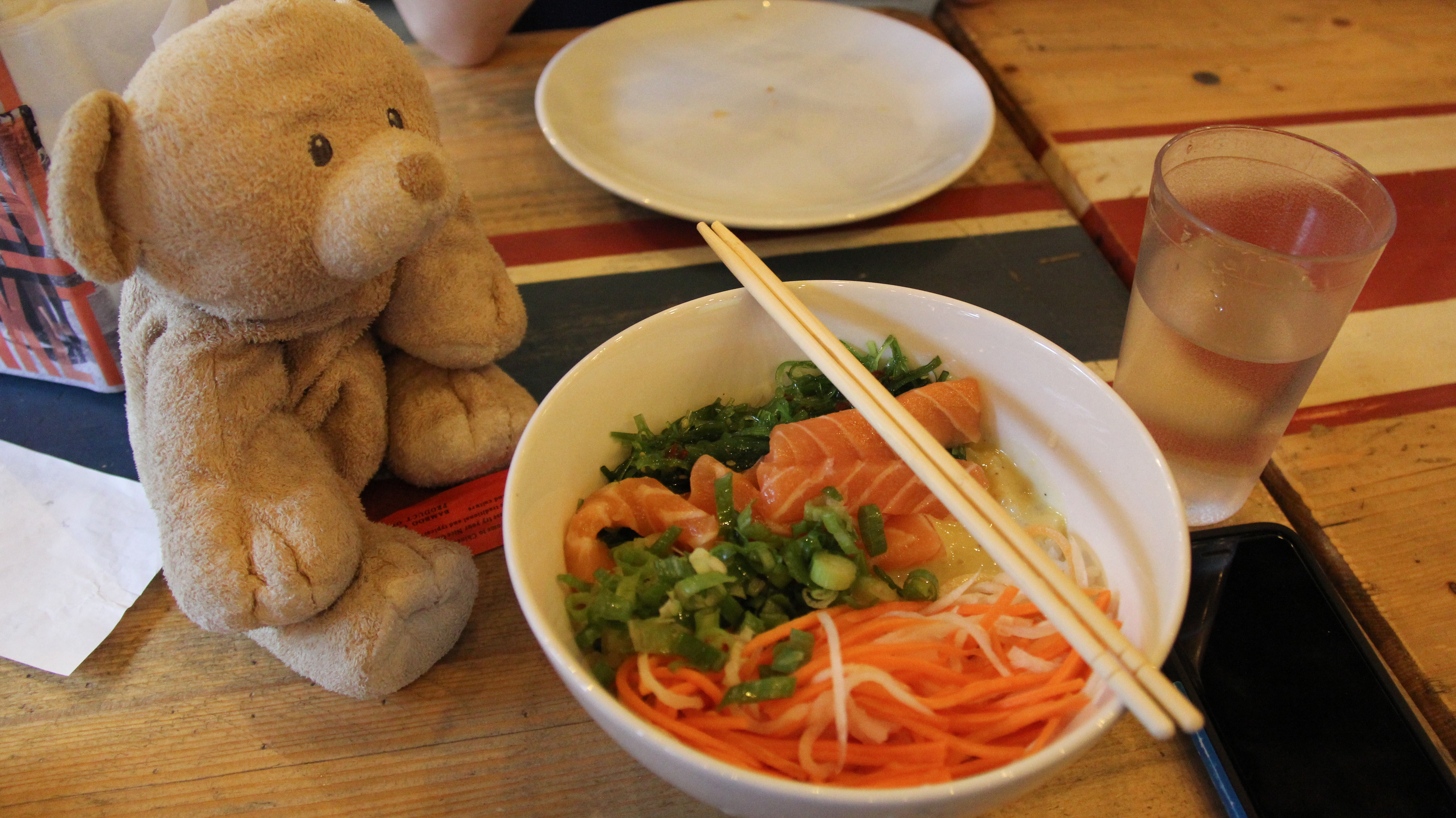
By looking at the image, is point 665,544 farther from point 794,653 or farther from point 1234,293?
point 1234,293

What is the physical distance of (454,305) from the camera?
94 centimetres

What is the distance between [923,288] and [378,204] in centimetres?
81

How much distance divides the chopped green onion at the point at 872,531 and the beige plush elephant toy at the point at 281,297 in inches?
15.3

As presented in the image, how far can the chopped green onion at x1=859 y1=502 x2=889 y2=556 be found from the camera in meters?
0.79

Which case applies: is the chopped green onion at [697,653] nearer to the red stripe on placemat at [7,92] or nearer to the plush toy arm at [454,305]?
the plush toy arm at [454,305]

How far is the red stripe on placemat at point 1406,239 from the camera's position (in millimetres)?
1284

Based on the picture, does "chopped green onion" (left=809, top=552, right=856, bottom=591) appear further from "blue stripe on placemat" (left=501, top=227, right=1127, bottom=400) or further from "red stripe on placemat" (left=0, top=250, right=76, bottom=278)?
"red stripe on placemat" (left=0, top=250, right=76, bottom=278)

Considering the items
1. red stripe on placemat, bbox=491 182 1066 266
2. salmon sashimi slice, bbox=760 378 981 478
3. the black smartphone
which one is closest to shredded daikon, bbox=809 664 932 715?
salmon sashimi slice, bbox=760 378 981 478

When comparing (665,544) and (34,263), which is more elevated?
(34,263)

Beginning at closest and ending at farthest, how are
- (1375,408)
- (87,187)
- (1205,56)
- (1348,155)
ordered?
(87,187) < (1375,408) < (1348,155) < (1205,56)

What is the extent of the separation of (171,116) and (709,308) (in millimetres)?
473

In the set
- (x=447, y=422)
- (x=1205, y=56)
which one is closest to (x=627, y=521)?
(x=447, y=422)

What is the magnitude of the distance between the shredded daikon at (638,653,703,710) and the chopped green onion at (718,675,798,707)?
0.02 metres

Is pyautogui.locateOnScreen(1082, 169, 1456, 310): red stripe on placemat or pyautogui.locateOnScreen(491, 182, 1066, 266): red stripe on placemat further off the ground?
pyautogui.locateOnScreen(491, 182, 1066, 266): red stripe on placemat
